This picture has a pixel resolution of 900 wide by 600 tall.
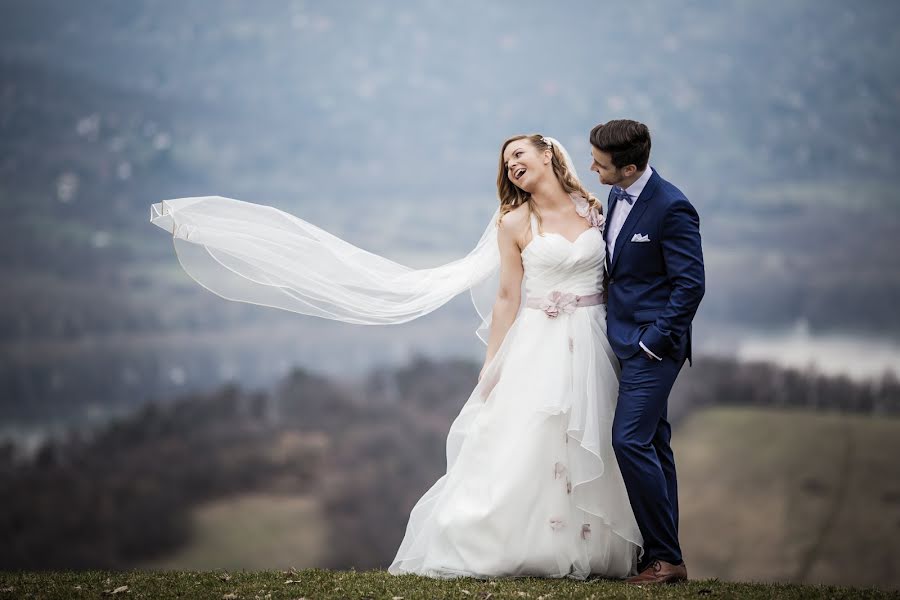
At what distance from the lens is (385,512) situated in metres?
14.9

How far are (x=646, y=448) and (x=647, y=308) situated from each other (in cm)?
61

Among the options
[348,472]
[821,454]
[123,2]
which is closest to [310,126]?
[123,2]

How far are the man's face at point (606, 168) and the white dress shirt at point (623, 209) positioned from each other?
74 mm

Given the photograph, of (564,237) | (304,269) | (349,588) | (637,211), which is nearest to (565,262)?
(564,237)

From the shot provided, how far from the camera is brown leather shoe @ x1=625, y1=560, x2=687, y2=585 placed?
391cm

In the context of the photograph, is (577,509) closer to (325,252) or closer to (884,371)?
(325,252)

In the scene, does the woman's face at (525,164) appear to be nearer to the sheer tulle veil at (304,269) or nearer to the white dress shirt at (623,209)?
the sheer tulle veil at (304,269)

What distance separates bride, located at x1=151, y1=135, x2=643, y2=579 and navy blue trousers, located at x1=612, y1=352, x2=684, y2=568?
15 centimetres

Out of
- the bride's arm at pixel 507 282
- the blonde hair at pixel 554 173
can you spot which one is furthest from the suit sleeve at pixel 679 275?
the bride's arm at pixel 507 282

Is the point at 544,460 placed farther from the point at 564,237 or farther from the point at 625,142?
the point at 625,142

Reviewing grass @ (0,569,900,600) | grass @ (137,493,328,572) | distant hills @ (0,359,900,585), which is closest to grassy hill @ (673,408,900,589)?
distant hills @ (0,359,900,585)

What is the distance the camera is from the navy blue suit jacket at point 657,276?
380 centimetres

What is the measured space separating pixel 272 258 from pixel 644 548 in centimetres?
234

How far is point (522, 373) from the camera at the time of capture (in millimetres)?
4176
